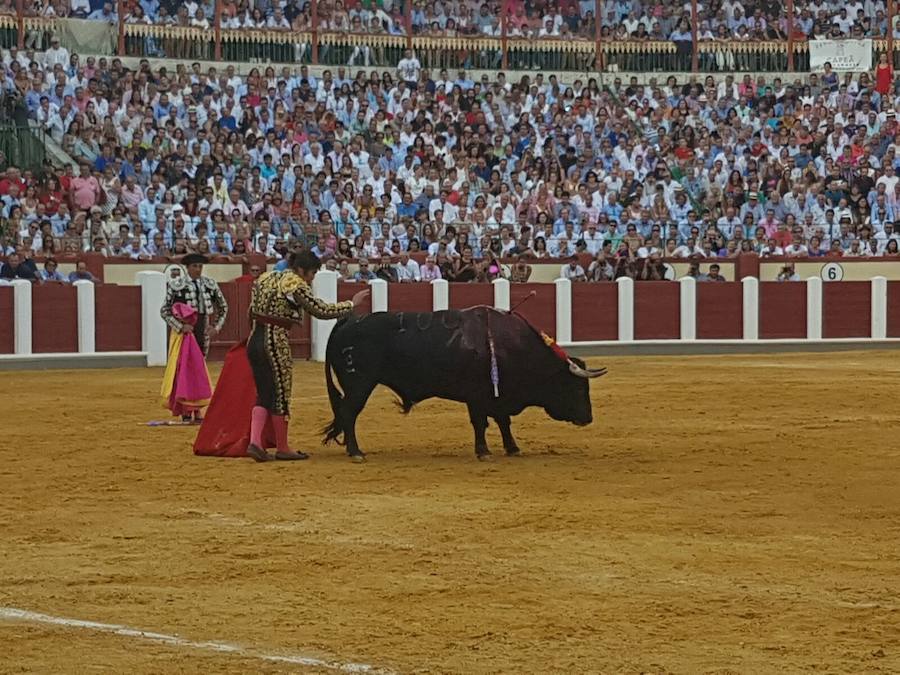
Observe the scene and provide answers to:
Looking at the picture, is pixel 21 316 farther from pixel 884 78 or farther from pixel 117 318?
pixel 884 78

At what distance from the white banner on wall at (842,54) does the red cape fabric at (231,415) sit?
17.7 meters

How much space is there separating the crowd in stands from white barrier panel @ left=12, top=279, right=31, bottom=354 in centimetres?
46

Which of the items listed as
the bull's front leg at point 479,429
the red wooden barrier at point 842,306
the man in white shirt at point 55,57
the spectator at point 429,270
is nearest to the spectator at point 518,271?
the spectator at point 429,270

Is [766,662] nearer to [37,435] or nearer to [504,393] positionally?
[504,393]

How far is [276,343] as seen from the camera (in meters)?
8.37

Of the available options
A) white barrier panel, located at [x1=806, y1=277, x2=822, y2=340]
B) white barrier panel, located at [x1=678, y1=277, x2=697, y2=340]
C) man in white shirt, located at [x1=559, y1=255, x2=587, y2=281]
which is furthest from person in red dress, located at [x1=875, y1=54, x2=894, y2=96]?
man in white shirt, located at [x1=559, y1=255, x2=587, y2=281]

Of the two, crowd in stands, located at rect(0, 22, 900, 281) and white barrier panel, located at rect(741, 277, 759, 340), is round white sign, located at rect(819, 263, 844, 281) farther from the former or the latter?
white barrier panel, located at rect(741, 277, 759, 340)

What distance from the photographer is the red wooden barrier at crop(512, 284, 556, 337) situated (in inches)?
744

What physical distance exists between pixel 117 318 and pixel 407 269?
3350 millimetres

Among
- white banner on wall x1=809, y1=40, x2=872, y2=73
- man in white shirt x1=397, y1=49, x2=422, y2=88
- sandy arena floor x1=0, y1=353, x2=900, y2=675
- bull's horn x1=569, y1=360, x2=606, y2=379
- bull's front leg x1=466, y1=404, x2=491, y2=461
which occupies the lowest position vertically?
sandy arena floor x1=0, y1=353, x2=900, y2=675

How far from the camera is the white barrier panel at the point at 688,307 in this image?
1959 centimetres

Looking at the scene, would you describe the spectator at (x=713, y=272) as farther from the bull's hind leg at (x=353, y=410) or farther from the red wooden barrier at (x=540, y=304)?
the bull's hind leg at (x=353, y=410)

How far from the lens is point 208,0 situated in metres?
23.9

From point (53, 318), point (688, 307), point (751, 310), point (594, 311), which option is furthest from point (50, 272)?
point (751, 310)
